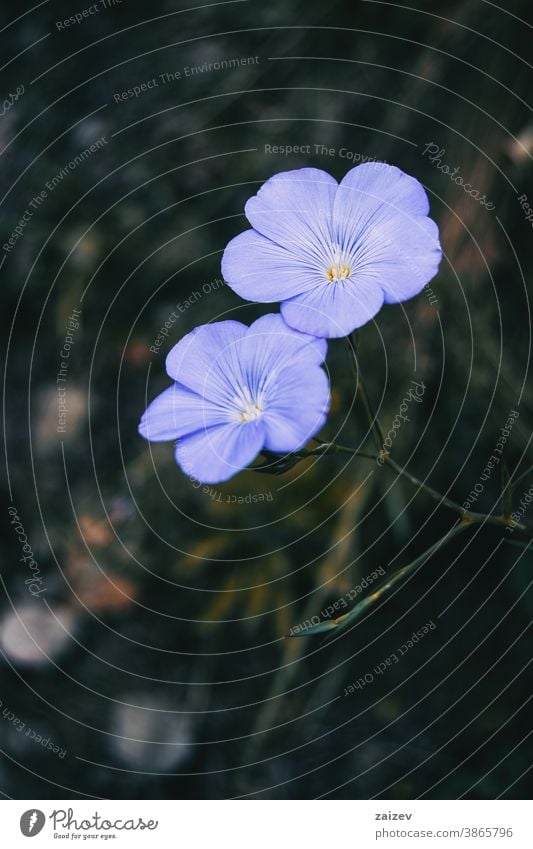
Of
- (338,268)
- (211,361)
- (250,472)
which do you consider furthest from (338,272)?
(250,472)

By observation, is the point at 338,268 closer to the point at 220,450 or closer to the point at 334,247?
the point at 334,247

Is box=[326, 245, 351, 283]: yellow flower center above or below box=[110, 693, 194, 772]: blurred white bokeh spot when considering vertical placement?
above

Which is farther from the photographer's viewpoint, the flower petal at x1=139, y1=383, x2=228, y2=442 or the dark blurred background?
the dark blurred background

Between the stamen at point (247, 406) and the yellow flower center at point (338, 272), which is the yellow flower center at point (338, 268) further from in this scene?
the stamen at point (247, 406)

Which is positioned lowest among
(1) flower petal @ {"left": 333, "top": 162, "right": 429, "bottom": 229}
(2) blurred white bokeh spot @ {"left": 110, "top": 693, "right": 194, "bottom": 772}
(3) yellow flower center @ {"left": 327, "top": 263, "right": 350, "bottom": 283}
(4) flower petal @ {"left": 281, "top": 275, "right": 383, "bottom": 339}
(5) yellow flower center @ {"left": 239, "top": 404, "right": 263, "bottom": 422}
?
(2) blurred white bokeh spot @ {"left": 110, "top": 693, "right": 194, "bottom": 772}

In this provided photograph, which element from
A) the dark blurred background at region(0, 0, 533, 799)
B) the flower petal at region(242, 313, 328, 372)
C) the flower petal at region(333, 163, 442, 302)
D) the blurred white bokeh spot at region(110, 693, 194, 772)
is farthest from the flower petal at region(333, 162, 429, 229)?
the blurred white bokeh spot at region(110, 693, 194, 772)

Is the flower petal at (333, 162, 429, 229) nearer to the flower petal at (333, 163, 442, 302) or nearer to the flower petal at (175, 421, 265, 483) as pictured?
the flower petal at (333, 163, 442, 302)

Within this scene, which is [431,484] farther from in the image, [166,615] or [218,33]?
[218,33]
